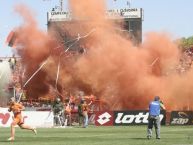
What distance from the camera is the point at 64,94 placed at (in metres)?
66.1

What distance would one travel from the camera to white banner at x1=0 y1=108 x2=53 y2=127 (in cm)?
4316

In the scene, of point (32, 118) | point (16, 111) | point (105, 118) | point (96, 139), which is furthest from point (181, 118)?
point (16, 111)

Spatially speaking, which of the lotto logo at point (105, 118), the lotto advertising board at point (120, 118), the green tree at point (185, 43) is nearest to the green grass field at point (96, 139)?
the lotto advertising board at point (120, 118)

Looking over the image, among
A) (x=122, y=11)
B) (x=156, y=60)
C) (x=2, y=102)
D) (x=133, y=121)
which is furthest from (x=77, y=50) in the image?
(x=122, y=11)

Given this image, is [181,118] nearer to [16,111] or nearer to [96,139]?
[96,139]

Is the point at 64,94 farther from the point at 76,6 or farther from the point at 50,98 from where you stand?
the point at 76,6

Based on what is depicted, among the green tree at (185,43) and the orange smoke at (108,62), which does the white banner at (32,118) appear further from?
the green tree at (185,43)

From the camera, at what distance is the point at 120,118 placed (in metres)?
45.2

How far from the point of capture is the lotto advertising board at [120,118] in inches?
1766

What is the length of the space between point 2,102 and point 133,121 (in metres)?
32.3

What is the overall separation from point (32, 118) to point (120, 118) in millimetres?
6846

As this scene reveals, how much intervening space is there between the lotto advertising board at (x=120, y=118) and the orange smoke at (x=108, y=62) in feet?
53.2

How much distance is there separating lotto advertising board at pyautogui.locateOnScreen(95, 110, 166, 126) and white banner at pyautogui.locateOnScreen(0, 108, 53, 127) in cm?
397

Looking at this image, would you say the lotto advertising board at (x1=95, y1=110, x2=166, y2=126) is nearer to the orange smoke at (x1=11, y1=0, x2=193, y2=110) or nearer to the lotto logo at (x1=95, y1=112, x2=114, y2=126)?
the lotto logo at (x1=95, y1=112, x2=114, y2=126)
